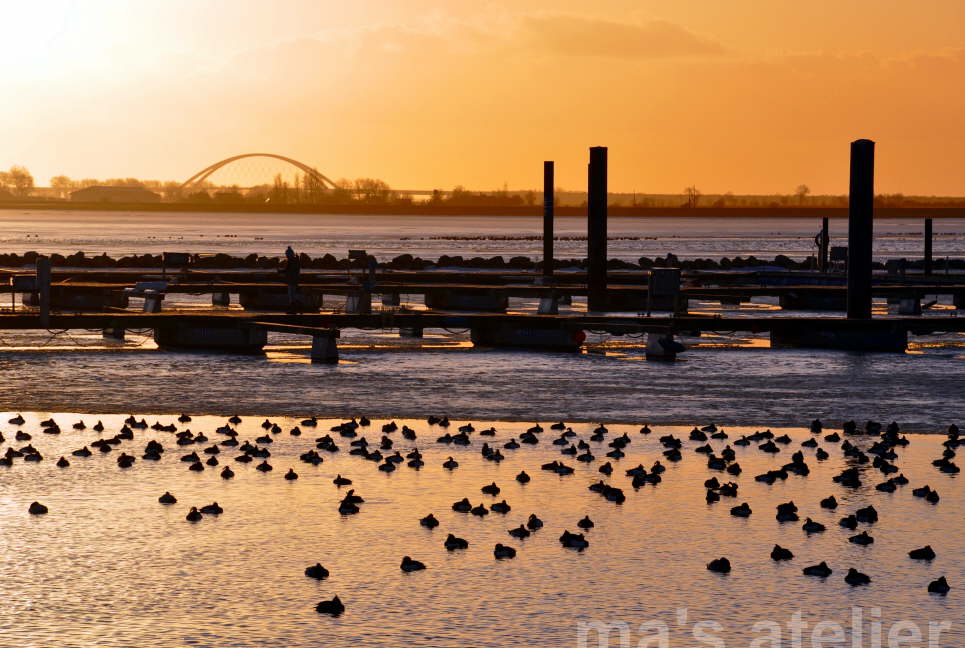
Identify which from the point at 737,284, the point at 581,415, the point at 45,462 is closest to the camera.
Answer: the point at 45,462

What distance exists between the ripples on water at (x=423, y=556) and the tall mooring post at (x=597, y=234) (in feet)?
92.5

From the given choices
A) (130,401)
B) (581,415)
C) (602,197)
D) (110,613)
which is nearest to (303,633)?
(110,613)

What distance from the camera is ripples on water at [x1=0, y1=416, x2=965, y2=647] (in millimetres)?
Answer: 11898

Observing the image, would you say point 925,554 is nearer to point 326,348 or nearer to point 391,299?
point 326,348

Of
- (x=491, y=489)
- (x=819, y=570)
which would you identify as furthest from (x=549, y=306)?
(x=819, y=570)

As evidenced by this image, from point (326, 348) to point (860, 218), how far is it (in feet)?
50.1

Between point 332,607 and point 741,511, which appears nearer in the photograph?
point 332,607

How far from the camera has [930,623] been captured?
11852mm

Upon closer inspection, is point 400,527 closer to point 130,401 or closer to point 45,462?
point 45,462

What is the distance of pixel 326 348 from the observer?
31.0 meters

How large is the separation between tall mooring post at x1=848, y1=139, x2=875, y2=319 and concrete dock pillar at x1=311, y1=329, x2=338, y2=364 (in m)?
14.0

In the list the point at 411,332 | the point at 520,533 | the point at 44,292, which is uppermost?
the point at 44,292

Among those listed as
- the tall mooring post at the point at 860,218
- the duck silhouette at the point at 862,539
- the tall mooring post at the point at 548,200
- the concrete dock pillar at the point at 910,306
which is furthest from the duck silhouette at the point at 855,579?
the tall mooring post at the point at 548,200

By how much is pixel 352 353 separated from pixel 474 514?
1785cm
